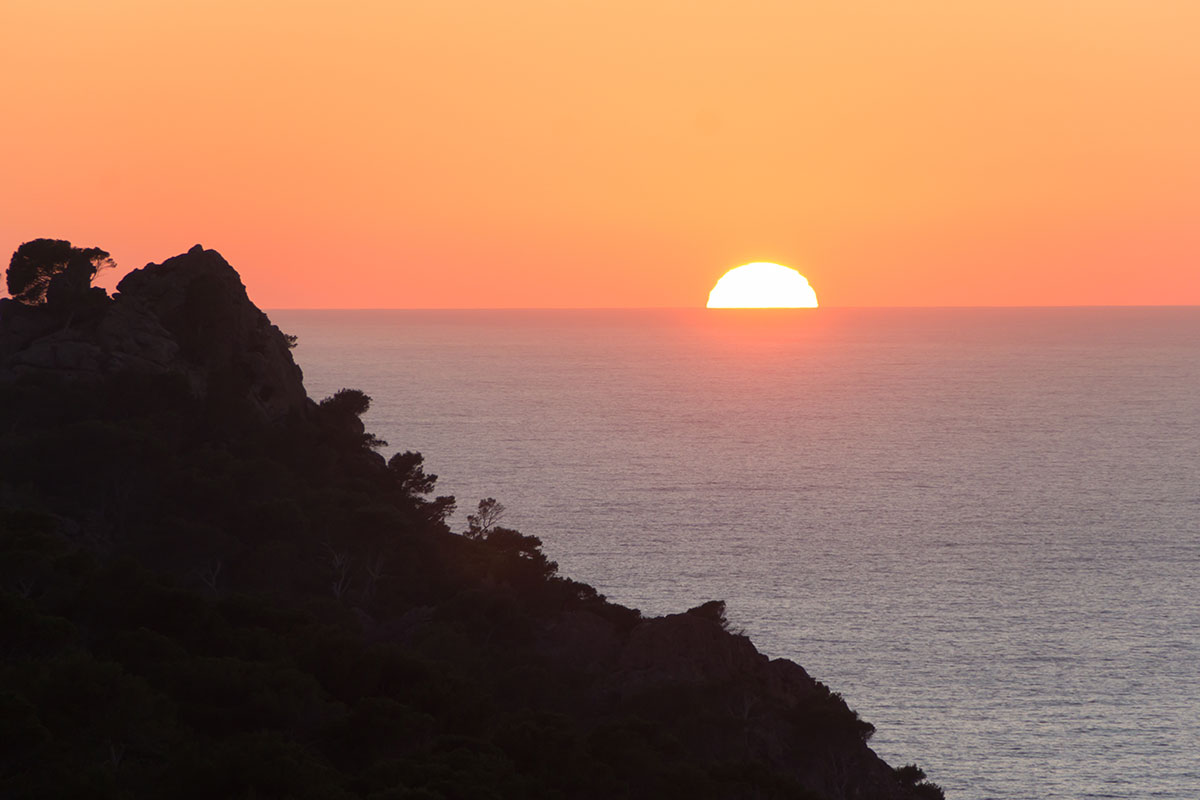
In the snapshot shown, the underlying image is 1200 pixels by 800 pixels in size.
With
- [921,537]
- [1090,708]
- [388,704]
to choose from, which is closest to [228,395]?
[388,704]

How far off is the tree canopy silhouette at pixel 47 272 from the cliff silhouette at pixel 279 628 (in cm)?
111

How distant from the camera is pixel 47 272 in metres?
89.3

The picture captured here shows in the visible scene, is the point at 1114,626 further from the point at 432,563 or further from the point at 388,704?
the point at 388,704

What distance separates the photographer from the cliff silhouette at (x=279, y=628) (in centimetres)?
3866

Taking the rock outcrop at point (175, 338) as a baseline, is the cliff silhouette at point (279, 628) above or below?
below

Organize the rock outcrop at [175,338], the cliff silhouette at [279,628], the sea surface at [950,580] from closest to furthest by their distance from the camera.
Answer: the cliff silhouette at [279,628] < the sea surface at [950,580] < the rock outcrop at [175,338]

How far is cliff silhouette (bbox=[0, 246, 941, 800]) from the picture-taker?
127ft

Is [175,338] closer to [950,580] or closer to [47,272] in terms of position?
[47,272]

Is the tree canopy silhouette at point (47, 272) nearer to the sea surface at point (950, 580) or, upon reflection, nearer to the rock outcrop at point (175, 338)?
the rock outcrop at point (175, 338)

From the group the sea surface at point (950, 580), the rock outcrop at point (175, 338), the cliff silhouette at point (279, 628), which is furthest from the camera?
the rock outcrop at point (175, 338)

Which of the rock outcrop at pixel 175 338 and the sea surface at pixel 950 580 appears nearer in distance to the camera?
Answer: the sea surface at pixel 950 580

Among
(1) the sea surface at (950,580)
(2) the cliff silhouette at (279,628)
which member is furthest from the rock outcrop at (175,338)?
(1) the sea surface at (950,580)

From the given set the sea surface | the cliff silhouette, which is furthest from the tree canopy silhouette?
the sea surface

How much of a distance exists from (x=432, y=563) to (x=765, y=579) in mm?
52292
